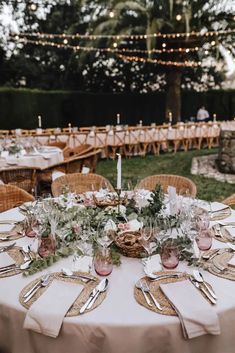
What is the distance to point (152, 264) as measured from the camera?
1901 millimetres

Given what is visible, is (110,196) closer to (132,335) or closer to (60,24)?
(132,335)

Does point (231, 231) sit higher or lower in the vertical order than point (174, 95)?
lower

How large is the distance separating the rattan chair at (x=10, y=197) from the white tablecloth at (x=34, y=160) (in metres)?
2.25

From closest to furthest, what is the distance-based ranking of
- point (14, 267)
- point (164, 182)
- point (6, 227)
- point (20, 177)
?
point (14, 267) < point (6, 227) < point (164, 182) < point (20, 177)

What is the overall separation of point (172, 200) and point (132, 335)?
1208 mm

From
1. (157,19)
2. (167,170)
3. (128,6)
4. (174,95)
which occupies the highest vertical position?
(128,6)

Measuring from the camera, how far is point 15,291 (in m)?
1.73

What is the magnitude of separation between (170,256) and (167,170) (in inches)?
267

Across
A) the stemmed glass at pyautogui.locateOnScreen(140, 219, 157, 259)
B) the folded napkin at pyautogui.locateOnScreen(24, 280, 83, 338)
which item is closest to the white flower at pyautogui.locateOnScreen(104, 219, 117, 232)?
the stemmed glass at pyautogui.locateOnScreen(140, 219, 157, 259)

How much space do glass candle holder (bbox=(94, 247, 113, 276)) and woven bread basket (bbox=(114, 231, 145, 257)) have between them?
0.23 m

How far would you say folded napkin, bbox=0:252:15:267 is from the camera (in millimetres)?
1982

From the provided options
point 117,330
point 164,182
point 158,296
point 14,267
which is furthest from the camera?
point 164,182

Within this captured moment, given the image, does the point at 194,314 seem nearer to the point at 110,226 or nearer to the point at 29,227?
the point at 110,226

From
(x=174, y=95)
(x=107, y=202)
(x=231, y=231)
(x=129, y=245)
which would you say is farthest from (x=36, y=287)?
(x=174, y=95)
